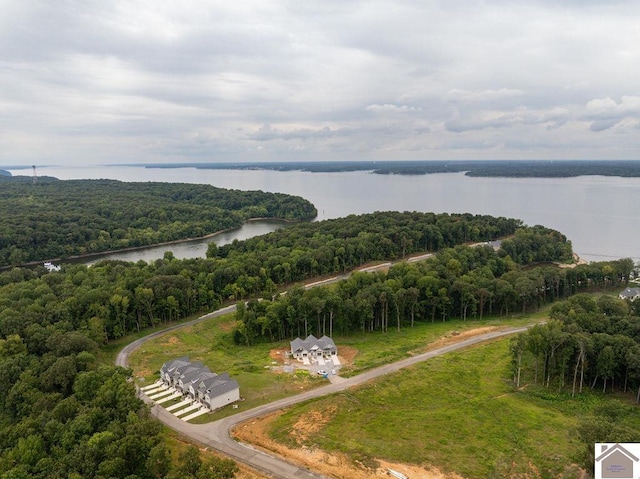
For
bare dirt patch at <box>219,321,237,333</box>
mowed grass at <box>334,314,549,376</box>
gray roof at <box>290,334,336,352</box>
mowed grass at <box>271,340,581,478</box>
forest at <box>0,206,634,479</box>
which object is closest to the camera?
forest at <box>0,206,634,479</box>

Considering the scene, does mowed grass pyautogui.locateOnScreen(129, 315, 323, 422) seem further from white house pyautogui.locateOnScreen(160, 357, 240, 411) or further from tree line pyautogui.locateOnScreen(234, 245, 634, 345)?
tree line pyautogui.locateOnScreen(234, 245, 634, 345)

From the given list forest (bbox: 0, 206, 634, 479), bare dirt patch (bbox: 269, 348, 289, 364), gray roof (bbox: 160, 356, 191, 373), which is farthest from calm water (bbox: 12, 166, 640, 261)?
gray roof (bbox: 160, 356, 191, 373)

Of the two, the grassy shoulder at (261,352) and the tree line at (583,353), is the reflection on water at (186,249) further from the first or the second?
the tree line at (583,353)

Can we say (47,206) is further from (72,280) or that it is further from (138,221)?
(72,280)

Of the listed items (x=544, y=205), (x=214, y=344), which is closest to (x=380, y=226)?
(x=214, y=344)

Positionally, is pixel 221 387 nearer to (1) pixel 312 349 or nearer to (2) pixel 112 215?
(1) pixel 312 349

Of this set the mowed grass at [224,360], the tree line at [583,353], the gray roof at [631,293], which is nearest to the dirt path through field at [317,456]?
the mowed grass at [224,360]

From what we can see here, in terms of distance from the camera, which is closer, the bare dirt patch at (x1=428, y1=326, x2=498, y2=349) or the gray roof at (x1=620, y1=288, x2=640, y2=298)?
the bare dirt patch at (x1=428, y1=326, x2=498, y2=349)
